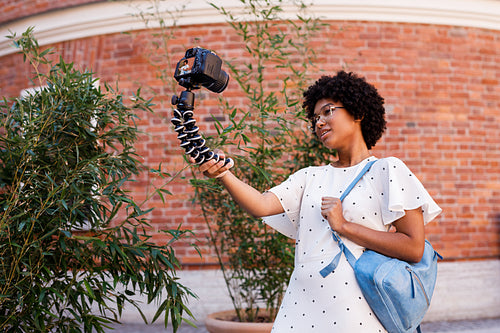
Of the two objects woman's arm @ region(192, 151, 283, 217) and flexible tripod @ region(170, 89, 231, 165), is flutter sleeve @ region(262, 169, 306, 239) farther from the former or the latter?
flexible tripod @ region(170, 89, 231, 165)

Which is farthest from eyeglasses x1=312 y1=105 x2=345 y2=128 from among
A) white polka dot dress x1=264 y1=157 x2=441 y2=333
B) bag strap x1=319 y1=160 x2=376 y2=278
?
bag strap x1=319 y1=160 x2=376 y2=278

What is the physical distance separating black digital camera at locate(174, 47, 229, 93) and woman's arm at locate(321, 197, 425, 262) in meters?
0.62

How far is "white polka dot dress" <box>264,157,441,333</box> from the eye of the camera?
179 centimetres

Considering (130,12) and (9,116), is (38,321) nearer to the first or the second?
(9,116)

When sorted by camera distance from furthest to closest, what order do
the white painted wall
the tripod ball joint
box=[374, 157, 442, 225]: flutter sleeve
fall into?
1. the white painted wall
2. box=[374, 157, 442, 225]: flutter sleeve
3. the tripod ball joint

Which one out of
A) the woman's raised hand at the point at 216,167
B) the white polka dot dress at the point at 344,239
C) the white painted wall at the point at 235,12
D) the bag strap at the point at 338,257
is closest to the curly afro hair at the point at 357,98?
the white polka dot dress at the point at 344,239

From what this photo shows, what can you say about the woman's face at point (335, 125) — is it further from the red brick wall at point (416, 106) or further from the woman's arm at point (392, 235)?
the red brick wall at point (416, 106)

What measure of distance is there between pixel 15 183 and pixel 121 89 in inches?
122

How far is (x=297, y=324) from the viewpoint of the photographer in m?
1.87

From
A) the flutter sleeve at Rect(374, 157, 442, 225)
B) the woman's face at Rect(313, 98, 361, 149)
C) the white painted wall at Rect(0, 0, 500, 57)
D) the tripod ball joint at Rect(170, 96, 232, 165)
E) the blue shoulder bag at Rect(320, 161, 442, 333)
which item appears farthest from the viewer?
the white painted wall at Rect(0, 0, 500, 57)

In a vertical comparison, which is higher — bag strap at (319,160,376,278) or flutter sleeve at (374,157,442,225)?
flutter sleeve at (374,157,442,225)

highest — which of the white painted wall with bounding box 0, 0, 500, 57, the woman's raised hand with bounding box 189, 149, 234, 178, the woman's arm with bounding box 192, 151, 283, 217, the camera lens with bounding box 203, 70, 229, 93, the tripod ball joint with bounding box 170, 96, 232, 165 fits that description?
the white painted wall with bounding box 0, 0, 500, 57

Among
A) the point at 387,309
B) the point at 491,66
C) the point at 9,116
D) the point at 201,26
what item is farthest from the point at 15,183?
the point at 491,66

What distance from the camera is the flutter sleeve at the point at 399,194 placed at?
181 cm
